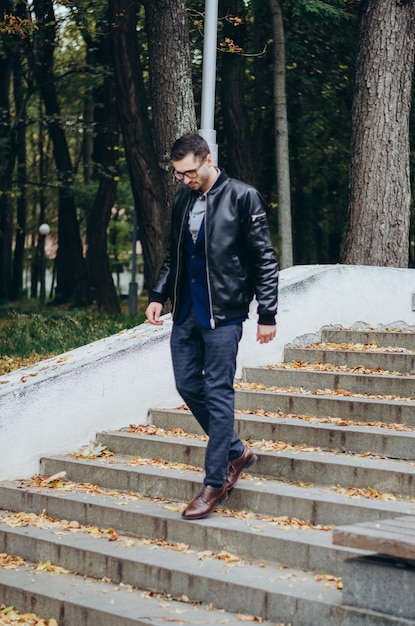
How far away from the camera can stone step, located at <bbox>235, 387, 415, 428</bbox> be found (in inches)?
259

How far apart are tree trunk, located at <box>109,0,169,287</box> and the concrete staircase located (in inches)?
204

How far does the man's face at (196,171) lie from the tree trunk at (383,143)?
507cm

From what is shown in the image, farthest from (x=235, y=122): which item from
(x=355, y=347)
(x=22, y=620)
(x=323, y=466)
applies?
(x=22, y=620)

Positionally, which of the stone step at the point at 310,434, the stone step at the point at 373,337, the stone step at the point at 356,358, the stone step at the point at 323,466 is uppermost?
the stone step at the point at 373,337

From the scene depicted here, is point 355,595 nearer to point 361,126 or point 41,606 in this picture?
point 41,606

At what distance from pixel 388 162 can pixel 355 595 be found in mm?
6735

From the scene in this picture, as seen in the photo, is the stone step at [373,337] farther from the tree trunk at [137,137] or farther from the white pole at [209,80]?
the tree trunk at [137,137]

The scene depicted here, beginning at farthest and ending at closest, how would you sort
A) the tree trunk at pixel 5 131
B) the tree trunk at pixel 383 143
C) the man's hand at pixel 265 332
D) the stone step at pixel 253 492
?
the tree trunk at pixel 5 131 < the tree trunk at pixel 383 143 < the man's hand at pixel 265 332 < the stone step at pixel 253 492

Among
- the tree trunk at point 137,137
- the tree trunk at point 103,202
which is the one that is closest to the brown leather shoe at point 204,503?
the tree trunk at point 137,137

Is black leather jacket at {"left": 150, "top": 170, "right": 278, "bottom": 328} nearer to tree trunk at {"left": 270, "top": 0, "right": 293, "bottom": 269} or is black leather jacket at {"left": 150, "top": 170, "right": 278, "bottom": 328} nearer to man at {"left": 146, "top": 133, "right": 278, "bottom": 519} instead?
man at {"left": 146, "top": 133, "right": 278, "bottom": 519}

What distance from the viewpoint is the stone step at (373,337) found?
817 centimetres

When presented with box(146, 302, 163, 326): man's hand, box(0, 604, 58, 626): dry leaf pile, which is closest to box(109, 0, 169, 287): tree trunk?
box(146, 302, 163, 326): man's hand

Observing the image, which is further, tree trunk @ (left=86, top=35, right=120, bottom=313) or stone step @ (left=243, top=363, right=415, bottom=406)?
Result: tree trunk @ (left=86, top=35, right=120, bottom=313)

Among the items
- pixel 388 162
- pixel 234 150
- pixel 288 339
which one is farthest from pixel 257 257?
pixel 234 150
